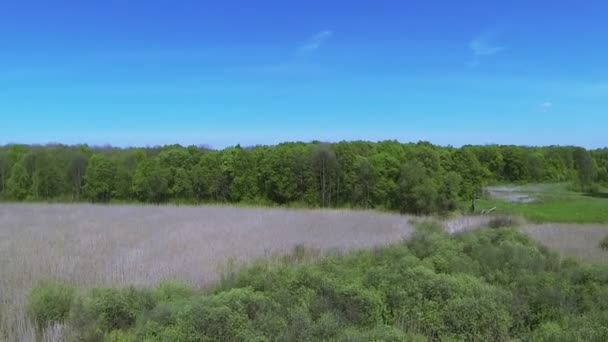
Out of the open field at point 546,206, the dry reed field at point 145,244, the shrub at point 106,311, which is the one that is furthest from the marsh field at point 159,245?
the open field at point 546,206

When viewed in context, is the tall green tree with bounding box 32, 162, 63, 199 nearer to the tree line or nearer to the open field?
the tree line

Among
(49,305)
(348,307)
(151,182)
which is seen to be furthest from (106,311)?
(151,182)

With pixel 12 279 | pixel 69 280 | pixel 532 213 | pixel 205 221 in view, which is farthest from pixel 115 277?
pixel 532 213

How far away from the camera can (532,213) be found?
28.6 meters

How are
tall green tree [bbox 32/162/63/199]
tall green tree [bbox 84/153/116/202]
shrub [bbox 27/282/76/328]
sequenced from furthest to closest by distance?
tall green tree [bbox 32/162/63/199]
tall green tree [bbox 84/153/116/202]
shrub [bbox 27/282/76/328]

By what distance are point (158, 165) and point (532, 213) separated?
29394mm

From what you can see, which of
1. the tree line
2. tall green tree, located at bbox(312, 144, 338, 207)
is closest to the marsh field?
the tree line

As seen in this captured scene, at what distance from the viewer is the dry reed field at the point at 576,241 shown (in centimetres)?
1188

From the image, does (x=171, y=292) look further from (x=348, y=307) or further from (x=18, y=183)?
(x=18, y=183)

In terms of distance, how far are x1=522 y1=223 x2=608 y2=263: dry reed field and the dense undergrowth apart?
173 inches

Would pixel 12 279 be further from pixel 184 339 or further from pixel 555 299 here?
pixel 555 299

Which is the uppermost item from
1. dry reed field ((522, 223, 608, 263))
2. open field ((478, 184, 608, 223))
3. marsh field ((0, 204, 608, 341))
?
marsh field ((0, 204, 608, 341))

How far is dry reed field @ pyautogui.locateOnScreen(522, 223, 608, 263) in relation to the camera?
11875 mm

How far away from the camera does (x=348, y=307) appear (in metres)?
6.25
